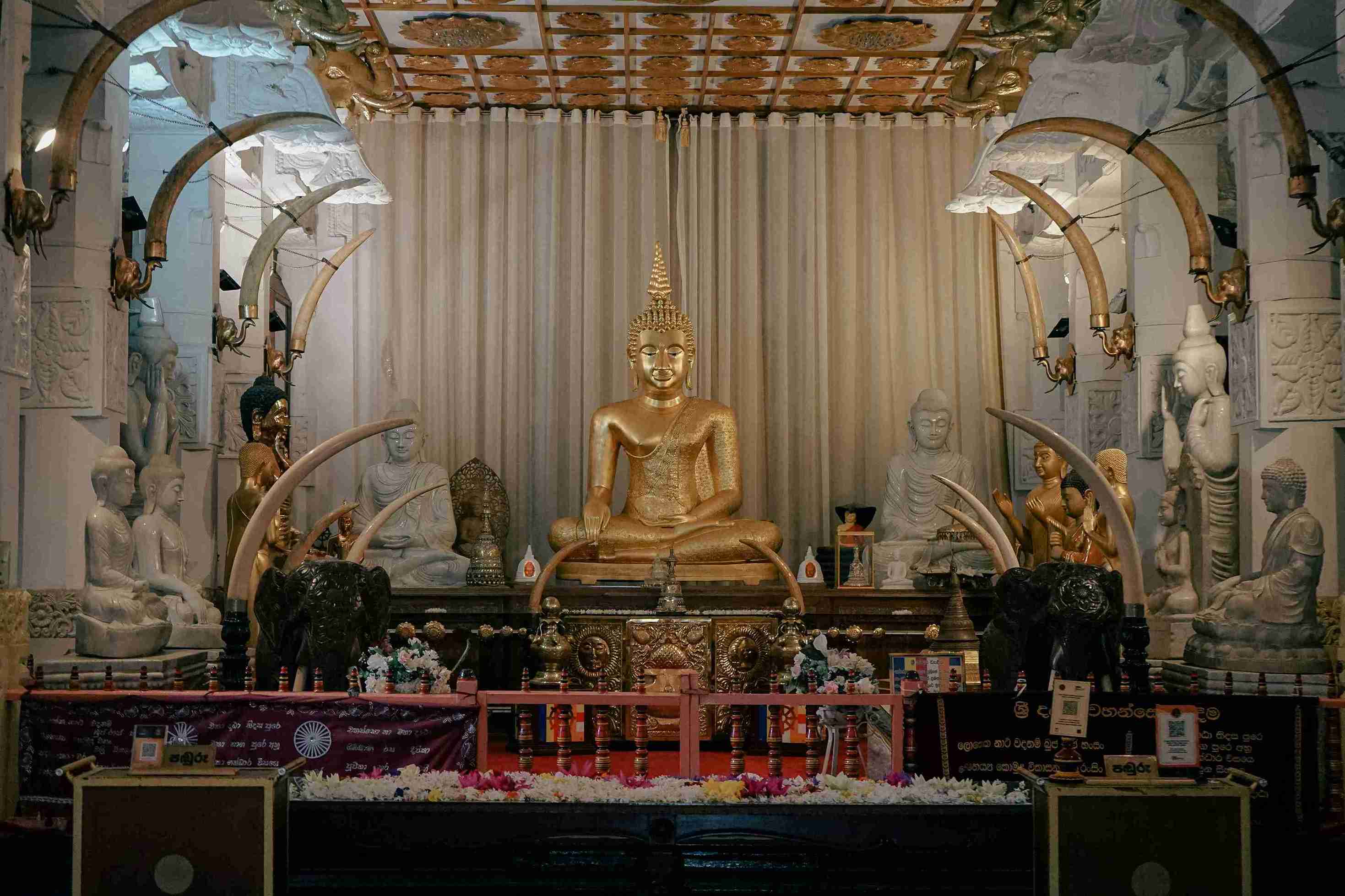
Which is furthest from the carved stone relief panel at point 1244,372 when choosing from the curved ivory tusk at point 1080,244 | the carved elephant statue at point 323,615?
the carved elephant statue at point 323,615

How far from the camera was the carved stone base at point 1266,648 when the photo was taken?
5.88 meters

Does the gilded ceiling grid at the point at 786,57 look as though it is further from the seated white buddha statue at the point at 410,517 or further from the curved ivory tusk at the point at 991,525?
the curved ivory tusk at the point at 991,525

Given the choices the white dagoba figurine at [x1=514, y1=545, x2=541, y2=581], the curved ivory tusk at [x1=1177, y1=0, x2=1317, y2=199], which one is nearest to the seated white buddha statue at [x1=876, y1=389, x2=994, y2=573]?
the white dagoba figurine at [x1=514, y1=545, x2=541, y2=581]

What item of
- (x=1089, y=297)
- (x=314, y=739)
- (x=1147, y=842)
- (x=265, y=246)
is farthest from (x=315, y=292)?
(x=1147, y=842)

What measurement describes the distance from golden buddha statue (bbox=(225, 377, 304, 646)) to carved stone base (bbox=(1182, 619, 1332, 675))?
4597mm

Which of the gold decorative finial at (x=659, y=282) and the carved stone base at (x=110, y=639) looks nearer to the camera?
the carved stone base at (x=110, y=639)

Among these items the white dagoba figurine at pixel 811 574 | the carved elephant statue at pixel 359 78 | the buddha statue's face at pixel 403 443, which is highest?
the carved elephant statue at pixel 359 78

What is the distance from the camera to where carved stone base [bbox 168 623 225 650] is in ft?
22.5

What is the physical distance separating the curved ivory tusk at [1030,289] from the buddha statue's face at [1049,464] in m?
0.82

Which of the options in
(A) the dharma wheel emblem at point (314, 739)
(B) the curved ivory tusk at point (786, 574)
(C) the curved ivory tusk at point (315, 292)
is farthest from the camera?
(C) the curved ivory tusk at point (315, 292)

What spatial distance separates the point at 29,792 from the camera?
5.23 metres

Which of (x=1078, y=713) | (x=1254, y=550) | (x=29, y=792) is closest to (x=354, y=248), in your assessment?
(x=29, y=792)

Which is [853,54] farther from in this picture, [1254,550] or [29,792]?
[29,792]

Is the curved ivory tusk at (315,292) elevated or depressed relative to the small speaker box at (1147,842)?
elevated
